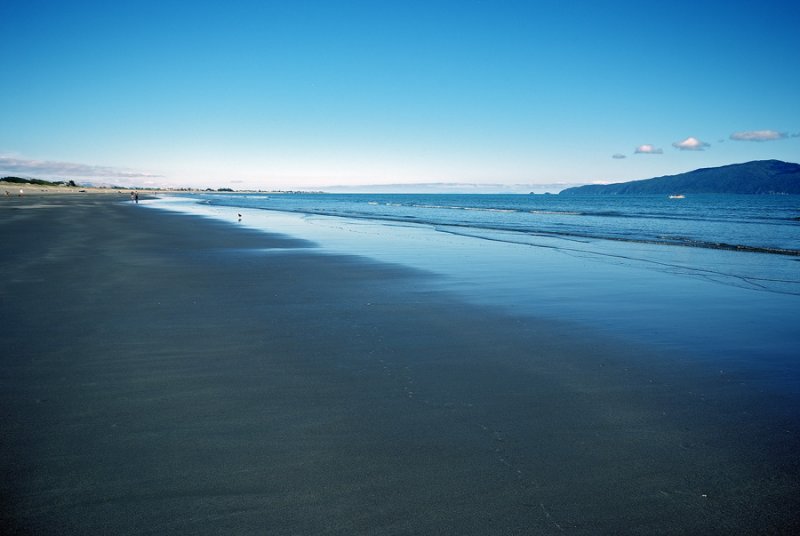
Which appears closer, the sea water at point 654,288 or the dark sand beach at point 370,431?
the dark sand beach at point 370,431

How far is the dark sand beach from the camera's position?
297 cm

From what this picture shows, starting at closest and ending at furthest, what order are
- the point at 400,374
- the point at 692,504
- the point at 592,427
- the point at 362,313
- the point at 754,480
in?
the point at 692,504
the point at 754,480
the point at 592,427
the point at 400,374
the point at 362,313

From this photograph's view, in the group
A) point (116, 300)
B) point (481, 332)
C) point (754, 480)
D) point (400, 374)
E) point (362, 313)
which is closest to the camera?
point (754, 480)

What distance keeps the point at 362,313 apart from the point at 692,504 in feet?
19.0

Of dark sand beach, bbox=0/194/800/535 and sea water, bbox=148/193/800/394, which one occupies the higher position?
dark sand beach, bbox=0/194/800/535

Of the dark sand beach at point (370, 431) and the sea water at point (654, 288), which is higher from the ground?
the dark sand beach at point (370, 431)

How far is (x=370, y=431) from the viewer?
4023 millimetres

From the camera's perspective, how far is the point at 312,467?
3.45m

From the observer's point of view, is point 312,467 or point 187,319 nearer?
point 312,467

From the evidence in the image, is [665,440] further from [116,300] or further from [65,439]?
[116,300]

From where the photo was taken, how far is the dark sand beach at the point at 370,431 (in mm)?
2975

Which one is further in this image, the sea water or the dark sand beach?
the sea water

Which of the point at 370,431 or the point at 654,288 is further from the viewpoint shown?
the point at 654,288

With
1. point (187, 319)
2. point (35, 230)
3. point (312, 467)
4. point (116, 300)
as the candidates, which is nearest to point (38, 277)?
point (116, 300)
